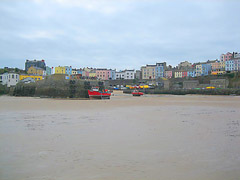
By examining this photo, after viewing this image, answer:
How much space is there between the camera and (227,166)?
4805 millimetres

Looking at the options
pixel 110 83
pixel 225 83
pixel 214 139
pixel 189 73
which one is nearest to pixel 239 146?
pixel 214 139

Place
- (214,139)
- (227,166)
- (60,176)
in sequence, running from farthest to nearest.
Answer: (214,139) → (227,166) → (60,176)

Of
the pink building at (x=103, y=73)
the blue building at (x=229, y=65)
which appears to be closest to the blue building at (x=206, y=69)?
the blue building at (x=229, y=65)

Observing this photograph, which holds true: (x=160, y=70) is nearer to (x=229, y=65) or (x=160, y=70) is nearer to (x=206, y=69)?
(x=206, y=69)

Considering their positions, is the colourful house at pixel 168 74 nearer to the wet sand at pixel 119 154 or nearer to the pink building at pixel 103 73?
the pink building at pixel 103 73

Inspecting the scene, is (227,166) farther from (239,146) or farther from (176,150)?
(239,146)

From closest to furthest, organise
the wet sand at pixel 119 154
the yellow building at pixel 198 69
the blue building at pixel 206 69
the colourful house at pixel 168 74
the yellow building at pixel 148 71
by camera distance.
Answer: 1. the wet sand at pixel 119 154
2. the blue building at pixel 206 69
3. the yellow building at pixel 198 69
4. the colourful house at pixel 168 74
5. the yellow building at pixel 148 71

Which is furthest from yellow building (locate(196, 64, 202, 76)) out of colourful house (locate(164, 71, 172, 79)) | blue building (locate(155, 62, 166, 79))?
blue building (locate(155, 62, 166, 79))

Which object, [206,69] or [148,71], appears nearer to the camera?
[206,69]

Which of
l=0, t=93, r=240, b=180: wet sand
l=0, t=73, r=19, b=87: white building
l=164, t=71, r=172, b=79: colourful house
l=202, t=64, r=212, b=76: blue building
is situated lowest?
l=0, t=93, r=240, b=180: wet sand

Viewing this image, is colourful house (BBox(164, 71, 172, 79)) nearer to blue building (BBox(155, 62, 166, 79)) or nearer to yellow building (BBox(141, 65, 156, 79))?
blue building (BBox(155, 62, 166, 79))

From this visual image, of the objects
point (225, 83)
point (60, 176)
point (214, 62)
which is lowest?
point (60, 176)

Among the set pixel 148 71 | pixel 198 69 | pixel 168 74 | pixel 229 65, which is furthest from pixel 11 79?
pixel 229 65

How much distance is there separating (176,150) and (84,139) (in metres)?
2.76
